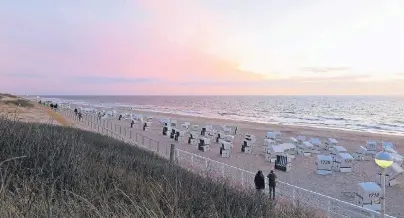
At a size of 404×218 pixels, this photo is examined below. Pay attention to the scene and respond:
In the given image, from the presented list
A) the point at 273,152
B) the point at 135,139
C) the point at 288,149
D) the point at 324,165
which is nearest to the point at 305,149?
the point at 288,149

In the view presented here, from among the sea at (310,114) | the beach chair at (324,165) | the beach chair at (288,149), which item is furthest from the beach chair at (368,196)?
the sea at (310,114)

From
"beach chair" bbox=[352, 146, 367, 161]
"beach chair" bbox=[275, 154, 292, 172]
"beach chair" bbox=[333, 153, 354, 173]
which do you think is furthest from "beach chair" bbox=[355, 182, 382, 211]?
"beach chair" bbox=[352, 146, 367, 161]

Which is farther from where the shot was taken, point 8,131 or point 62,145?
point 8,131

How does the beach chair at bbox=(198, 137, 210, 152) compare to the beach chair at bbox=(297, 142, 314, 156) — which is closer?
the beach chair at bbox=(297, 142, 314, 156)

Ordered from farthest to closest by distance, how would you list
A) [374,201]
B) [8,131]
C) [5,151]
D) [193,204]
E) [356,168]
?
[356,168] → [374,201] → [8,131] → [5,151] → [193,204]

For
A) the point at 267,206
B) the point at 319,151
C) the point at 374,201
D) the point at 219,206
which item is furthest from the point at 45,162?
the point at 319,151

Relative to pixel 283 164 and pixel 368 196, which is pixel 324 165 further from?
pixel 368 196

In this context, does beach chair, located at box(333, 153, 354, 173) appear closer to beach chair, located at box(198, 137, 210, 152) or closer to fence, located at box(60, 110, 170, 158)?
fence, located at box(60, 110, 170, 158)

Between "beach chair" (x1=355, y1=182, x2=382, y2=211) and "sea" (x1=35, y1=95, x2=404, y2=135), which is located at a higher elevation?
"beach chair" (x1=355, y1=182, x2=382, y2=211)

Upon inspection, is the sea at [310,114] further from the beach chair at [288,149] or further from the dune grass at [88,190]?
the dune grass at [88,190]

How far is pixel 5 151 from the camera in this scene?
19.2 feet

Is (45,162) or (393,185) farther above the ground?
(45,162)

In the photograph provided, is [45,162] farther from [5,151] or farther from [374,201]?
[374,201]

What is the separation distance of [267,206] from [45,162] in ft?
11.4
